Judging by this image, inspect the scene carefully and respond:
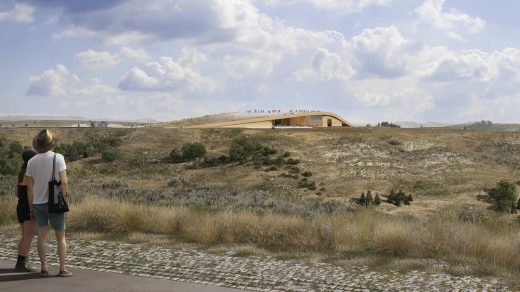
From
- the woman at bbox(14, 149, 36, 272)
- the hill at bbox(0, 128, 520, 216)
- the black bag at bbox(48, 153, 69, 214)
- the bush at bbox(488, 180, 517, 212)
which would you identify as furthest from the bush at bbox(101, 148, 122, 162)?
the black bag at bbox(48, 153, 69, 214)

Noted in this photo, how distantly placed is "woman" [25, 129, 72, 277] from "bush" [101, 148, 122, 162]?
48.9 meters

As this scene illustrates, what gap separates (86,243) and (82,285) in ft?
10.6

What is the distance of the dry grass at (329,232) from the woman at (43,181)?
3.49 metres

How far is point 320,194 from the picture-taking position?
130ft

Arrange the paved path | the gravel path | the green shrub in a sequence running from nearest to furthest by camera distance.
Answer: the paved path, the gravel path, the green shrub

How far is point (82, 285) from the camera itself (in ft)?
24.9

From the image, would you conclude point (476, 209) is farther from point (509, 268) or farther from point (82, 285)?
point (82, 285)

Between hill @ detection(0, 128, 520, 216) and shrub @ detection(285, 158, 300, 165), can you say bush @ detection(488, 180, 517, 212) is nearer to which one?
hill @ detection(0, 128, 520, 216)

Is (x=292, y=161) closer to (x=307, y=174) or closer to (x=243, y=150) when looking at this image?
(x=307, y=174)

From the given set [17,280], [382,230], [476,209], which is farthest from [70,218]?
[476,209]

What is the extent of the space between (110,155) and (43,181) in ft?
161

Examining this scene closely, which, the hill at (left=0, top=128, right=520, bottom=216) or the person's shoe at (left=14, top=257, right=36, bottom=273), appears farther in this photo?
the hill at (left=0, top=128, right=520, bottom=216)

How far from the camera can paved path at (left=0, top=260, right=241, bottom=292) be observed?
738 cm

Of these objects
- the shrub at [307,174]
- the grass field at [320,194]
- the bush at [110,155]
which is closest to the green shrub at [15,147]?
the grass field at [320,194]
